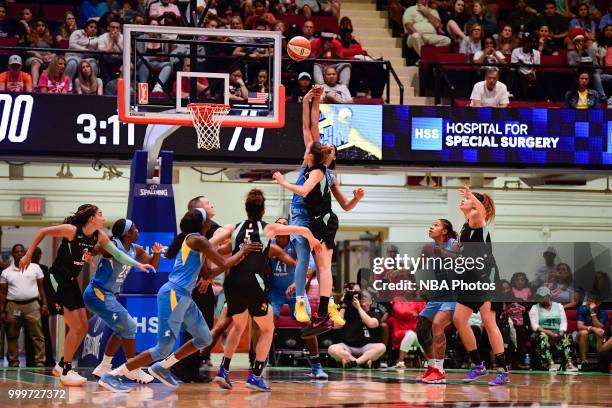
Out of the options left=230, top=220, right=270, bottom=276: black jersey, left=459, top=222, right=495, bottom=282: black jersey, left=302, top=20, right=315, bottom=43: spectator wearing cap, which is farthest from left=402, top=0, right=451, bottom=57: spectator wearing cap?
left=230, top=220, right=270, bottom=276: black jersey

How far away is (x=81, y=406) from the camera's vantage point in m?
9.55

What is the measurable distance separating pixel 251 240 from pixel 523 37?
10.3m

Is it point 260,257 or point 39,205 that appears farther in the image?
point 39,205

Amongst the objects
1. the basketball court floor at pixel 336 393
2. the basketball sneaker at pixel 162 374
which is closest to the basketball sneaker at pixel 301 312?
the basketball court floor at pixel 336 393

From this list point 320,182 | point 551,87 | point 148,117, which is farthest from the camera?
point 551,87

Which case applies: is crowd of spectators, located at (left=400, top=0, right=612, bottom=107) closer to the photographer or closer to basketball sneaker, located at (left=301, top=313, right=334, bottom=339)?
the photographer

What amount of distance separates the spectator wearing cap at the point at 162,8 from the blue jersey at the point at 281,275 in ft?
21.4

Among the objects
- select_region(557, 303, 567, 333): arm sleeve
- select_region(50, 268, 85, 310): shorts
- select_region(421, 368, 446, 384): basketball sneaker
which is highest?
select_region(50, 268, 85, 310): shorts

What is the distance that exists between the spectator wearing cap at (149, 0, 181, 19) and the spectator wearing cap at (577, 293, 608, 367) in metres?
8.32

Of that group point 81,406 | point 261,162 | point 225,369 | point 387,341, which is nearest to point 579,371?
point 387,341

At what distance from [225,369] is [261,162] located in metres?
5.56

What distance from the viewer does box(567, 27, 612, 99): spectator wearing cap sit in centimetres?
1850

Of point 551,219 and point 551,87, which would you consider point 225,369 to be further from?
point 551,219

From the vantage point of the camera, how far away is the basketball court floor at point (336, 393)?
1011 centimetres
